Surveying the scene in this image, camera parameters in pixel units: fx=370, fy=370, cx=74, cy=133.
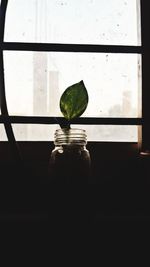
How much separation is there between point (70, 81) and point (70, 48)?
10cm

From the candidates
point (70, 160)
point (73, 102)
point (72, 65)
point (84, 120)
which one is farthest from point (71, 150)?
point (72, 65)

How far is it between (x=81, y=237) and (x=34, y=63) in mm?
576

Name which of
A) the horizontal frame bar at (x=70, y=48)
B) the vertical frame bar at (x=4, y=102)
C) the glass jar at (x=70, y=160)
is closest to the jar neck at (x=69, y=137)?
the glass jar at (x=70, y=160)

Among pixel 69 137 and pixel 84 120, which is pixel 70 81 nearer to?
pixel 84 120

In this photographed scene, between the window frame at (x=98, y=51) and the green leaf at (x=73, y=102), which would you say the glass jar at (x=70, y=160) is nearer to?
the green leaf at (x=73, y=102)

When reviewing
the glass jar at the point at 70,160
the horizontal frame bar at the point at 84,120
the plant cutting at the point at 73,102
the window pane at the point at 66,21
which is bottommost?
the glass jar at the point at 70,160

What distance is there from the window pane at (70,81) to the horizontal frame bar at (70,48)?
2 cm

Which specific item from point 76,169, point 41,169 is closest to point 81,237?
point 76,169

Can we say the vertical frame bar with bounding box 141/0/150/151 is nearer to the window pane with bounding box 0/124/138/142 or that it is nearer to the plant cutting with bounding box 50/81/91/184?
the window pane with bounding box 0/124/138/142

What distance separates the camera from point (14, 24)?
115 centimetres

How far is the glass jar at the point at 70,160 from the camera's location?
86 centimetres

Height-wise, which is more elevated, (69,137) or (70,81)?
(70,81)

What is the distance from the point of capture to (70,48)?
1151mm

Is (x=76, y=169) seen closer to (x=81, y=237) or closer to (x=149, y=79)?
(x=81, y=237)
